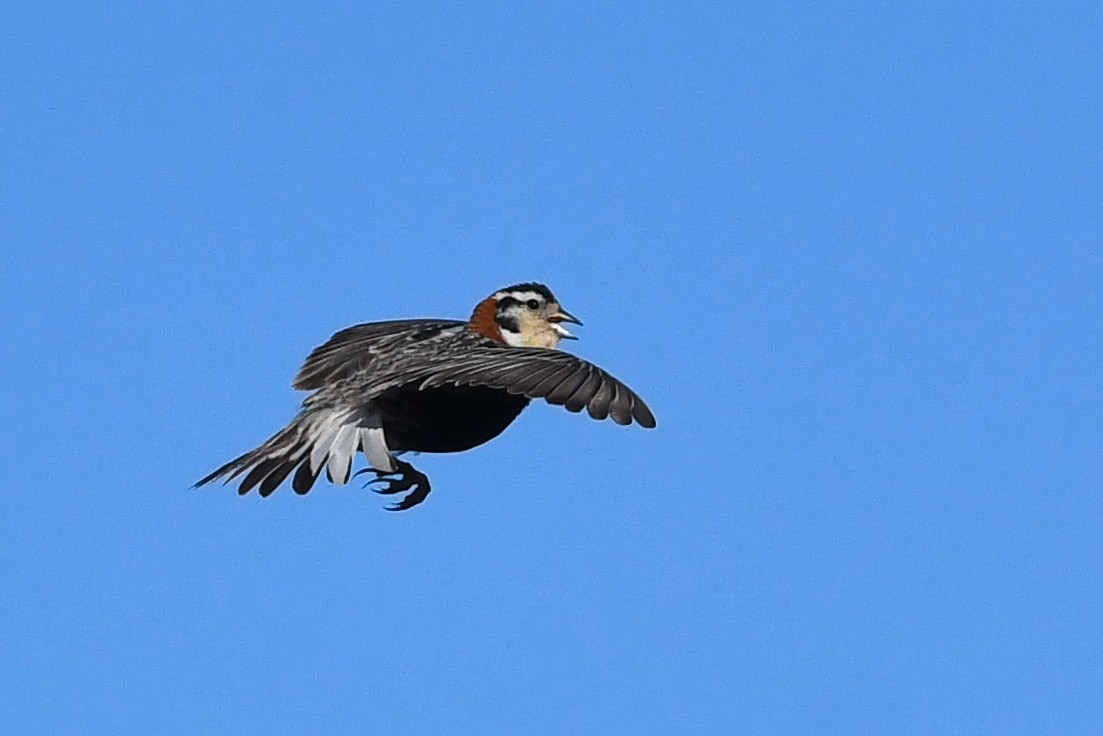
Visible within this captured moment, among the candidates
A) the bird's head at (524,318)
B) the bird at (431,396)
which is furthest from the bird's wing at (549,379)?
the bird's head at (524,318)

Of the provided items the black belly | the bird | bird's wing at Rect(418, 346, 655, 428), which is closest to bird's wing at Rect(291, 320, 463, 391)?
the bird

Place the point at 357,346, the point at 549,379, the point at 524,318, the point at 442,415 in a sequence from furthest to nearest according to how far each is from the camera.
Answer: the point at 357,346 < the point at 524,318 < the point at 442,415 < the point at 549,379

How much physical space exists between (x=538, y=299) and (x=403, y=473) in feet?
6.77

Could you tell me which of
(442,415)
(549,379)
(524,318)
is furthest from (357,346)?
(549,379)

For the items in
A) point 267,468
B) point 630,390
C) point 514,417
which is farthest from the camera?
point 514,417

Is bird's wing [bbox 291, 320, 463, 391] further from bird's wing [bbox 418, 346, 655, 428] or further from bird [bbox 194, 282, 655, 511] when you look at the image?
bird's wing [bbox 418, 346, 655, 428]

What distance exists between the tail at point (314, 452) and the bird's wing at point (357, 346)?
1.10m

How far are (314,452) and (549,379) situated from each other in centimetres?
190

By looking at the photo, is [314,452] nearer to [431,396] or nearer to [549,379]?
[431,396]

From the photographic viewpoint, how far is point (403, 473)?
14258 millimetres

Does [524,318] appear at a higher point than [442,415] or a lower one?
higher

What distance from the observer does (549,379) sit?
1277cm

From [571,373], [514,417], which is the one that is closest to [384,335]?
[514,417]

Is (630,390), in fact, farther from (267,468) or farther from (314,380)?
(314,380)
